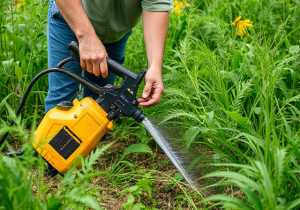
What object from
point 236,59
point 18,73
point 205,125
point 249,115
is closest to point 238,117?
point 205,125

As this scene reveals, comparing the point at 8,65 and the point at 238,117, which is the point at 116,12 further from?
the point at 238,117

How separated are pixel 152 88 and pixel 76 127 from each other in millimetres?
427

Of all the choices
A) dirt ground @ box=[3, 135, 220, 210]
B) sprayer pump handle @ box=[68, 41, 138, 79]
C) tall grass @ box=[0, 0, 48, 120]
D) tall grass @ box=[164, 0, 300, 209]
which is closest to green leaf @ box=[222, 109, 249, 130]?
tall grass @ box=[164, 0, 300, 209]

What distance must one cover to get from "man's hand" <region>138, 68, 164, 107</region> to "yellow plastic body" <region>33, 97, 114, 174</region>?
0.70 ft

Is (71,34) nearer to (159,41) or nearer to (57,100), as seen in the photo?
(57,100)

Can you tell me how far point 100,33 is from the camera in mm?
2121

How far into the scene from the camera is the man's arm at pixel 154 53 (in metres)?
1.77

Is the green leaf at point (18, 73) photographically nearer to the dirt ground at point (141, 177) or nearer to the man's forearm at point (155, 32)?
the dirt ground at point (141, 177)

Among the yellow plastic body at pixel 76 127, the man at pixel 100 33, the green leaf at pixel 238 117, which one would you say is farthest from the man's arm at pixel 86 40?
the green leaf at pixel 238 117

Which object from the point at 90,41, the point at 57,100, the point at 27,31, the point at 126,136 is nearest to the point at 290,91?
the point at 126,136

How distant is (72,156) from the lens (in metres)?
1.79

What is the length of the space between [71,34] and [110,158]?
0.82 metres

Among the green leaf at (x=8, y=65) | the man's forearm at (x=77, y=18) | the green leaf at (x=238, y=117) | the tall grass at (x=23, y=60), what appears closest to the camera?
the green leaf at (x=238, y=117)

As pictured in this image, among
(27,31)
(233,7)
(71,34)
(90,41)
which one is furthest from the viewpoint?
(233,7)
